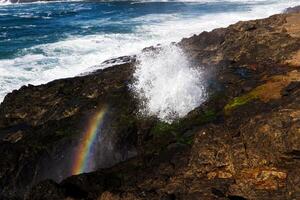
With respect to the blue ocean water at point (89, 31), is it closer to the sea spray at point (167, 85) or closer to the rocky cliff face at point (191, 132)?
the rocky cliff face at point (191, 132)

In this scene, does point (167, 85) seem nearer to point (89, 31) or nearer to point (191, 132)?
point (191, 132)

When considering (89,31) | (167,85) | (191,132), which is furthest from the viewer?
(89,31)

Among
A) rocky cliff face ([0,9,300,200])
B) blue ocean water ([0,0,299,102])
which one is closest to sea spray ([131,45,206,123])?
rocky cliff face ([0,9,300,200])

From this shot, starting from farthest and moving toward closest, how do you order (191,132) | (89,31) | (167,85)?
(89,31)
(167,85)
(191,132)

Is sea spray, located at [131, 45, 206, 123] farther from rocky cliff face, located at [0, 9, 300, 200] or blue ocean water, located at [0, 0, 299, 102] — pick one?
blue ocean water, located at [0, 0, 299, 102]

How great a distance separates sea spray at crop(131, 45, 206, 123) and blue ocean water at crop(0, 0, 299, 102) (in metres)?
8.10

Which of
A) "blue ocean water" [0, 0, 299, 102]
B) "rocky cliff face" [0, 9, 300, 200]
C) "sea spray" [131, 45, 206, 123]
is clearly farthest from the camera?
"blue ocean water" [0, 0, 299, 102]

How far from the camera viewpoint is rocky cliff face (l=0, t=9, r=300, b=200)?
9.31 m

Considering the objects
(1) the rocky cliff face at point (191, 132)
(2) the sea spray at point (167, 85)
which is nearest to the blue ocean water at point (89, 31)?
(1) the rocky cliff face at point (191, 132)

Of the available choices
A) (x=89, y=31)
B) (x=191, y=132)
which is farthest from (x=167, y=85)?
(x=89, y=31)

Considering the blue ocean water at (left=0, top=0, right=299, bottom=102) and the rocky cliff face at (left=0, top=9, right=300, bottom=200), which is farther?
the blue ocean water at (left=0, top=0, right=299, bottom=102)

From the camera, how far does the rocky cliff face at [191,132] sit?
30.6 feet

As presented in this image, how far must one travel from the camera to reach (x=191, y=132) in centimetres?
1162

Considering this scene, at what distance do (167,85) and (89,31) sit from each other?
1026 inches
